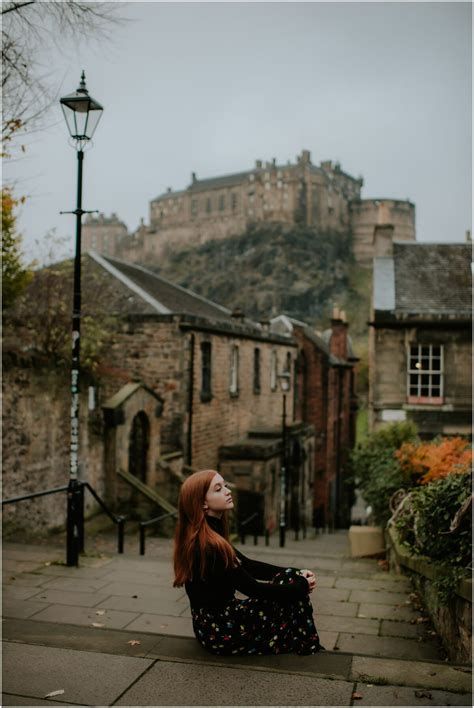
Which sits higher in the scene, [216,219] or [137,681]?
[216,219]

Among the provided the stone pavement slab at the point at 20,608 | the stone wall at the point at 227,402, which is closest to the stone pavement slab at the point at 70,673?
the stone pavement slab at the point at 20,608

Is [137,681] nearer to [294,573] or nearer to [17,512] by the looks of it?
[294,573]

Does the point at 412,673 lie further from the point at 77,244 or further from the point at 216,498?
the point at 77,244

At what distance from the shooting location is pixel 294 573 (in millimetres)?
4496

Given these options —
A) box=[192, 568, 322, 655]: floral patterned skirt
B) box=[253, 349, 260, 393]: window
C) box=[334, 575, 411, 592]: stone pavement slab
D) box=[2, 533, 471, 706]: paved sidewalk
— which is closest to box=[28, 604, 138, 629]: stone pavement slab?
box=[2, 533, 471, 706]: paved sidewalk

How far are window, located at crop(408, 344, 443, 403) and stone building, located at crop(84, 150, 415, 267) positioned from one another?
91.2 m

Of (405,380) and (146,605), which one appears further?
(405,380)

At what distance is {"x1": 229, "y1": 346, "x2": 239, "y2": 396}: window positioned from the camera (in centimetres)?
2280

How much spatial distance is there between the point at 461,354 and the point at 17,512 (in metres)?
14.0

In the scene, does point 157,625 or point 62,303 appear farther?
point 62,303

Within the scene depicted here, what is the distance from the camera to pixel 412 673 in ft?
14.4

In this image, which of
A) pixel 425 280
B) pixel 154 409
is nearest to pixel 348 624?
pixel 154 409

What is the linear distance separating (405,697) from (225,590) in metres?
1.26

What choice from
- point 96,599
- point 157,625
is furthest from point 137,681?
point 96,599
